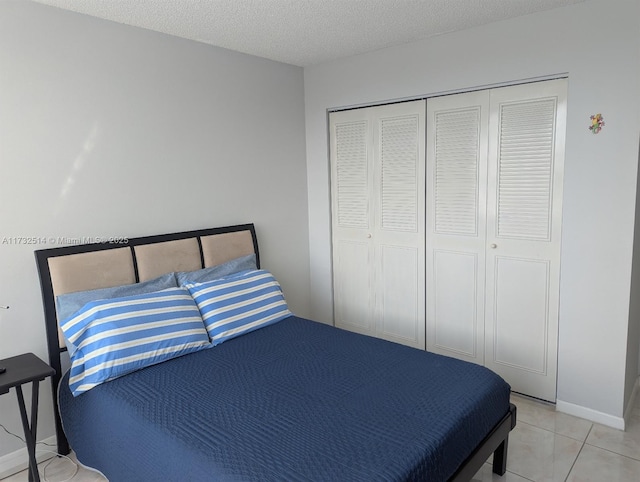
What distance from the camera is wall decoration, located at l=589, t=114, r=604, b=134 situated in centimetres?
246

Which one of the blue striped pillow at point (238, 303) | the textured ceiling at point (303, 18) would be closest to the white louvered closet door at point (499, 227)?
the textured ceiling at point (303, 18)

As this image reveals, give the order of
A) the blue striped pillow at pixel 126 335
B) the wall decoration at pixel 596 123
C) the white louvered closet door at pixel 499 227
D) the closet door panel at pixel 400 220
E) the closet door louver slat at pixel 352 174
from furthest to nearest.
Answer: the closet door louver slat at pixel 352 174
the closet door panel at pixel 400 220
the white louvered closet door at pixel 499 227
the wall decoration at pixel 596 123
the blue striped pillow at pixel 126 335

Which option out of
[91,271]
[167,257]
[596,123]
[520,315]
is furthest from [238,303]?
[596,123]

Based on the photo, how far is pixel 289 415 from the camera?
1.85 m

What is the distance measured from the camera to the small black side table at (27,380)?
1984mm

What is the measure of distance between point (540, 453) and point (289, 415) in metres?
1.49

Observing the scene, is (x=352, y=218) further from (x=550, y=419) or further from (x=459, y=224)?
(x=550, y=419)

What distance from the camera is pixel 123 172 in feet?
8.93

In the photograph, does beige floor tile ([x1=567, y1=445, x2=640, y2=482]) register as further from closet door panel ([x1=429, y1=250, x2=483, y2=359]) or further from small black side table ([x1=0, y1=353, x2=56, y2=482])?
small black side table ([x1=0, y1=353, x2=56, y2=482])

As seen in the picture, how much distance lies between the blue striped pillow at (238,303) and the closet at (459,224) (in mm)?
990

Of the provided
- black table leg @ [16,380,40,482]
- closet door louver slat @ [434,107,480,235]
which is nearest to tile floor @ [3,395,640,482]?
black table leg @ [16,380,40,482]

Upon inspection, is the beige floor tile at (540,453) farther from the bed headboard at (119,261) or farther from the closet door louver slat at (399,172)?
the bed headboard at (119,261)

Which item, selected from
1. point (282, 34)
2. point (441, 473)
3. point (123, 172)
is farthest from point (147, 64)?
point (441, 473)

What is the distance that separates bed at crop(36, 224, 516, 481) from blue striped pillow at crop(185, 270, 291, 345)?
0.8 inches
